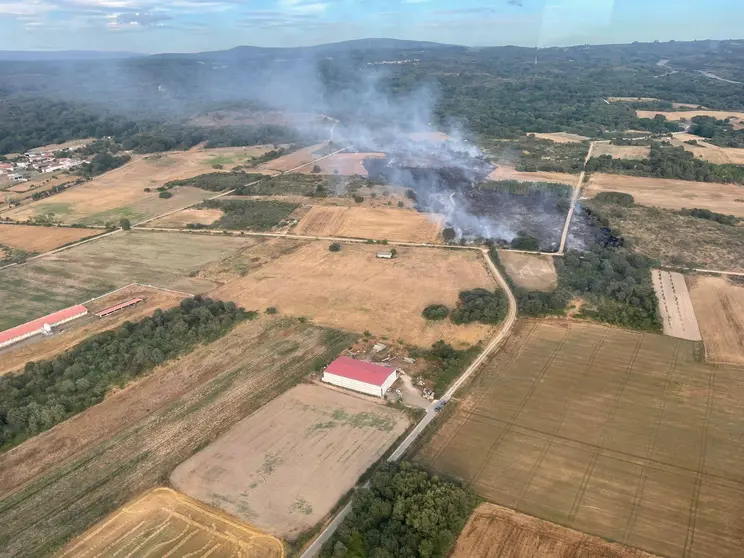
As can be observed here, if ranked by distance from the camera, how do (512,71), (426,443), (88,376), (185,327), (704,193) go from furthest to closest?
(512,71)
(704,193)
(185,327)
(88,376)
(426,443)

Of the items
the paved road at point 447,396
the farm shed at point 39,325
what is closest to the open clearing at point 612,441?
the paved road at point 447,396

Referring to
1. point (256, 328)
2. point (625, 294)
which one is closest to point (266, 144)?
point (256, 328)

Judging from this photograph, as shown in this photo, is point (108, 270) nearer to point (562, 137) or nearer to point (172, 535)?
point (172, 535)

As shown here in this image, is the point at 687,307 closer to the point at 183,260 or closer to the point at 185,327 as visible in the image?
the point at 185,327

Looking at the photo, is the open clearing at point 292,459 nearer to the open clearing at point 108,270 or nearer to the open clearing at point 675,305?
the open clearing at point 108,270

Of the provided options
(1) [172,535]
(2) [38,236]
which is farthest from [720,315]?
(2) [38,236]
